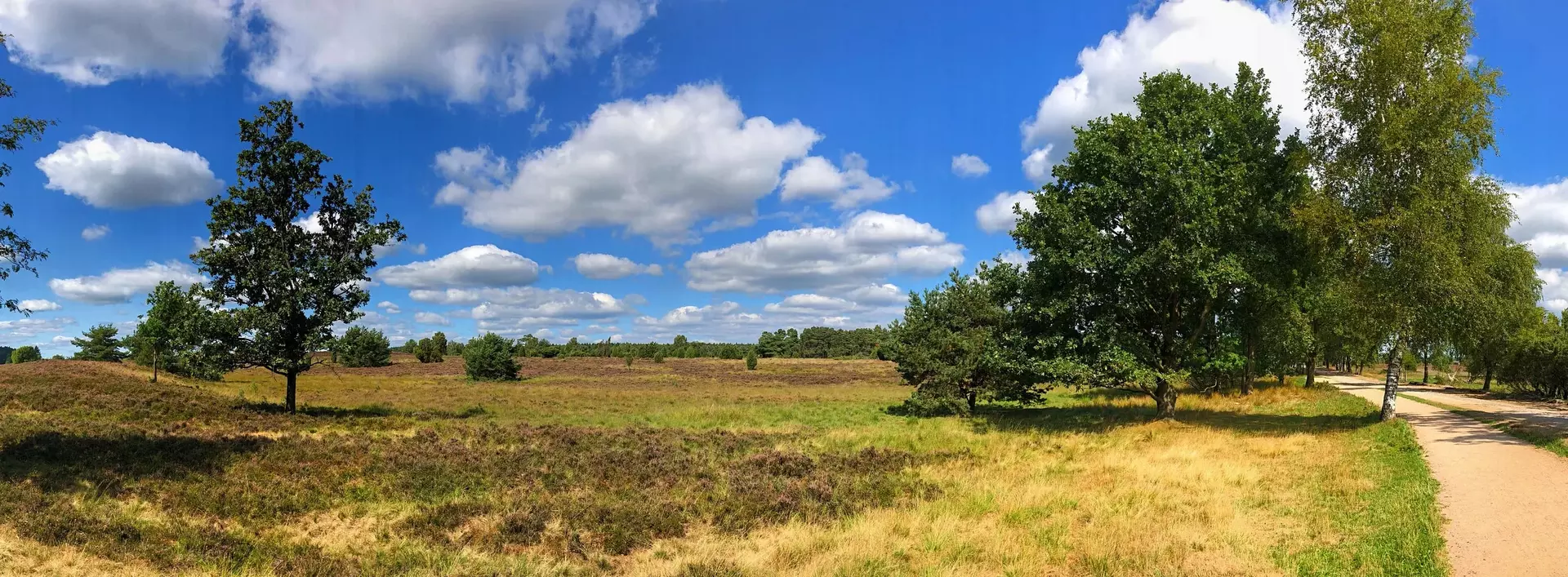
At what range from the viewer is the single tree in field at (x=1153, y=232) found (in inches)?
927

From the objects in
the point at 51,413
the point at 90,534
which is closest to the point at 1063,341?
the point at 90,534

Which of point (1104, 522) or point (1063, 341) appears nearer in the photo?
point (1104, 522)

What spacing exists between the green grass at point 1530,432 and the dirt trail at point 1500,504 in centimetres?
31

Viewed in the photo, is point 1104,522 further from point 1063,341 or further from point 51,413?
point 51,413

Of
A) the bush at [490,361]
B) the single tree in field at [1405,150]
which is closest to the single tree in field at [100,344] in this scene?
the bush at [490,361]

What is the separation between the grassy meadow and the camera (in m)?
10.3

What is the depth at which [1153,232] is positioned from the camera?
24.8 metres

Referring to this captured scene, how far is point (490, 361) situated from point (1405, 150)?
69.9 metres

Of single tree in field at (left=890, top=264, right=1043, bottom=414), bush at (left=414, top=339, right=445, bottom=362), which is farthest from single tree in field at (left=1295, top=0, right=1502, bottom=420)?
bush at (left=414, top=339, right=445, bottom=362)

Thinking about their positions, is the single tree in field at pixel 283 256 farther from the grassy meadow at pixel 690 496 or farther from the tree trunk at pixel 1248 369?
the tree trunk at pixel 1248 369

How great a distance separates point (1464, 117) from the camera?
72.1ft

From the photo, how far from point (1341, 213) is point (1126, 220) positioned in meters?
6.17

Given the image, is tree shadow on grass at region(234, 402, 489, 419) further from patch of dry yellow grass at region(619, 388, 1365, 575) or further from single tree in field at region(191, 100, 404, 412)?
patch of dry yellow grass at region(619, 388, 1365, 575)

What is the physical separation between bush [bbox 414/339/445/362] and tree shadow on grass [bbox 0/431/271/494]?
108 metres
